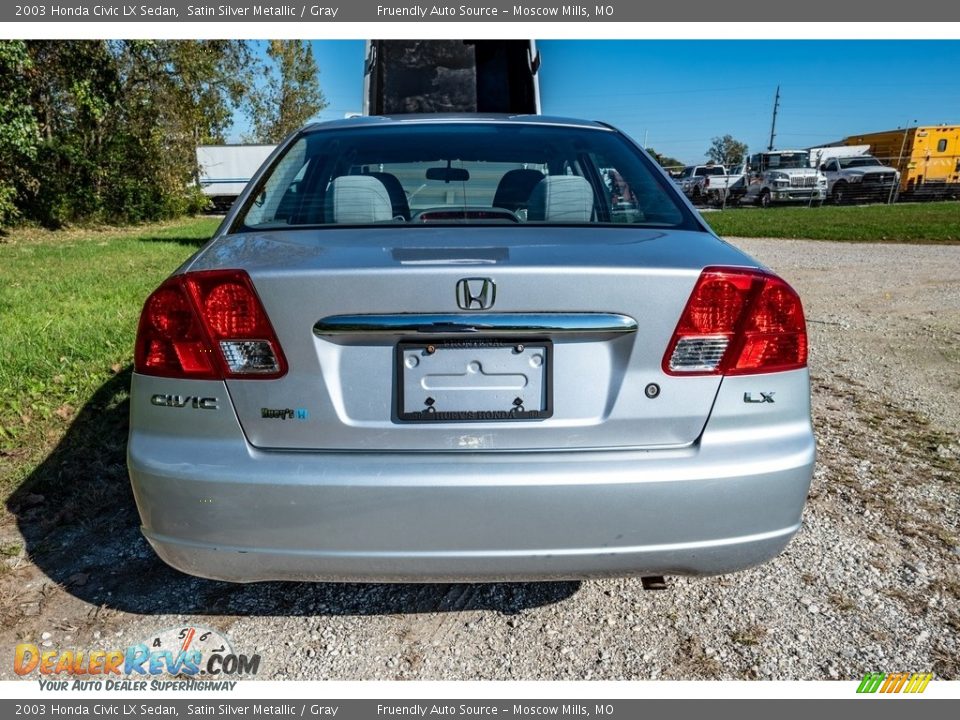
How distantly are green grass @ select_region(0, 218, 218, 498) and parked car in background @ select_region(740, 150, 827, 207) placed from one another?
2645 cm

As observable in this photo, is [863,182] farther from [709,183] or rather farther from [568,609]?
[568,609]

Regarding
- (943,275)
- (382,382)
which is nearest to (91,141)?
(943,275)

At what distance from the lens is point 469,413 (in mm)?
1817

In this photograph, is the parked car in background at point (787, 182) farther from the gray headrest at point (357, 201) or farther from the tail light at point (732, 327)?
the tail light at point (732, 327)

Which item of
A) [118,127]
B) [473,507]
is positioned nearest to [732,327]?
[473,507]

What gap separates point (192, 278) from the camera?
185cm

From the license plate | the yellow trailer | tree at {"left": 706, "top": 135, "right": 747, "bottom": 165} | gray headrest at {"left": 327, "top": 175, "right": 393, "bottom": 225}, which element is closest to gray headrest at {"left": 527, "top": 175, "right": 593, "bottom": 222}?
gray headrest at {"left": 327, "top": 175, "right": 393, "bottom": 225}

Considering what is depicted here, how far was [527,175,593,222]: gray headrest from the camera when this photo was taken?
8.02 feet

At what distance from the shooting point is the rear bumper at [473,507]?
1.77 meters

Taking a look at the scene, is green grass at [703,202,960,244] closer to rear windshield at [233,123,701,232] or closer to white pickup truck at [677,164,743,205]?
white pickup truck at [677,164,743,205]

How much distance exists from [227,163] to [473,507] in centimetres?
4074

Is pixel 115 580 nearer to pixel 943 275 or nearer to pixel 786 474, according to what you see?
pixel 786 474
